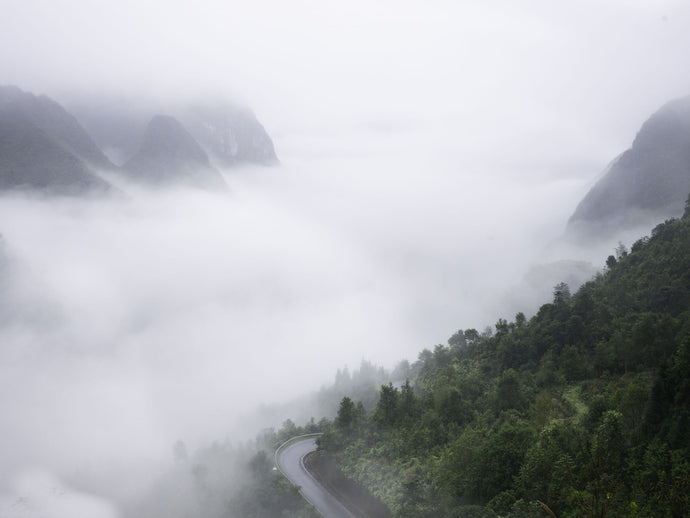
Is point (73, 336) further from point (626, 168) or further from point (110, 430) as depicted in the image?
point (626, 168)

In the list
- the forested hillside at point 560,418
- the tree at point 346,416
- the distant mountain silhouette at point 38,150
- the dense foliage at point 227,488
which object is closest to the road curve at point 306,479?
the dense foliage at point 227,488

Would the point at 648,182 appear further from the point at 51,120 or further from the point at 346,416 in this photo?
the point at 51,120

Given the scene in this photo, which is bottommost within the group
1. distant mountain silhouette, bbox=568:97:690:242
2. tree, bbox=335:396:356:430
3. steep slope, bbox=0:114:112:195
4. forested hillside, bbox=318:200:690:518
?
tree, bbox=335:396:356:430

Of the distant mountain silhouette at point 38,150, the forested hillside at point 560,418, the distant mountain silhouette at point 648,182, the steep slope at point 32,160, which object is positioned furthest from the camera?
the distant mountain silhouette at point 38,150

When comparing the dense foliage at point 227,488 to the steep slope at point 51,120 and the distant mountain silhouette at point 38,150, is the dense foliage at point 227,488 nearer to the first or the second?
the distant mountain silhouette at point 38,150

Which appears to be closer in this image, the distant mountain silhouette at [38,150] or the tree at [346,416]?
the tree at [346,416]

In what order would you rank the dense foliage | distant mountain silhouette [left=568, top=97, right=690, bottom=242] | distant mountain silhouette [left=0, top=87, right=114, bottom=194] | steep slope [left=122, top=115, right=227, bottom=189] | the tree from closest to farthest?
the dense foliage
the tree
distant mountain silhouette [left=568, top=97, right=690, bottom=242]
distant mountain silhouette [left=0, top=87, right=114, bottom=194]
steep slope [left=122, top=115, right=227, bottom=189]

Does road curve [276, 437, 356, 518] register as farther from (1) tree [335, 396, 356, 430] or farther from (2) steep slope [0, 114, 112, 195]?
(2) steep slope [0, 114, 112, 195]

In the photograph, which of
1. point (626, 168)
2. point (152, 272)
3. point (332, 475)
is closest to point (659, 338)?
point (332, 475)

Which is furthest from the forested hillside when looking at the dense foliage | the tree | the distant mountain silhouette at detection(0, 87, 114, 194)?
the distant mountain silhouette at detection(0, 87, 114, 194)
